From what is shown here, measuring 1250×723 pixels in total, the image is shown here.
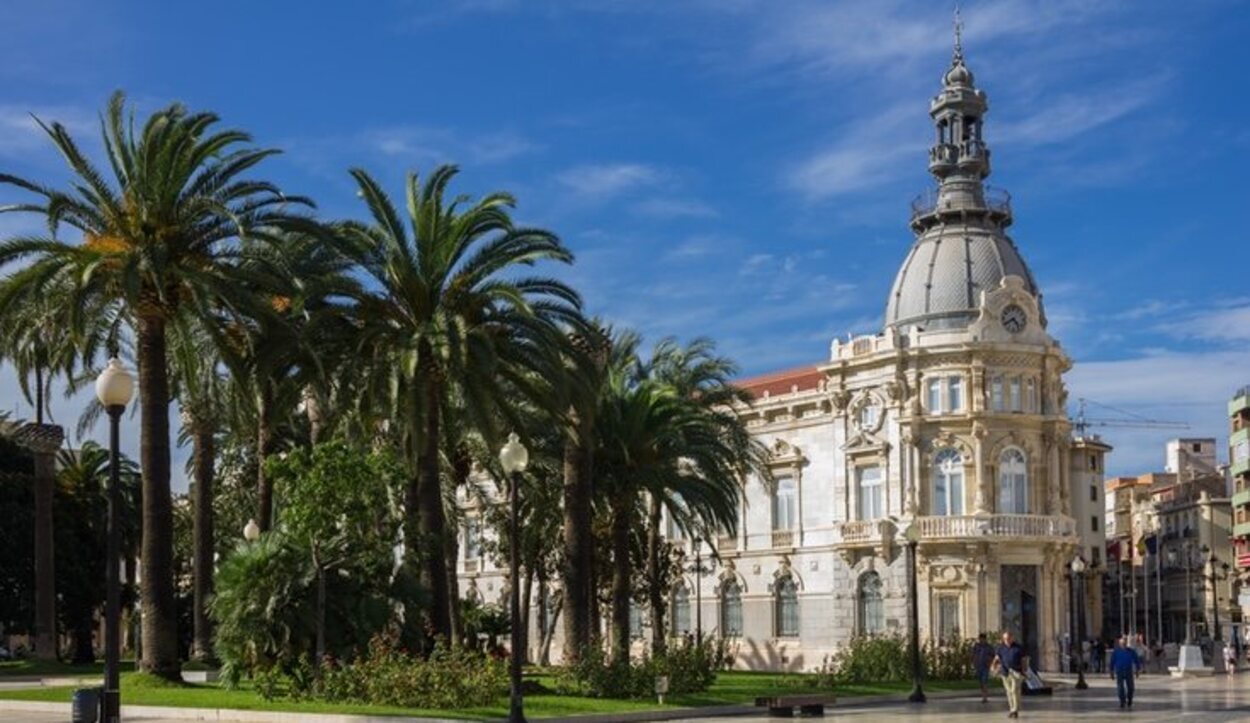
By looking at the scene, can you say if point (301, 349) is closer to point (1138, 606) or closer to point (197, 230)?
point (197, 230)

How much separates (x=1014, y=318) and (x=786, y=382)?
1236 centimetres

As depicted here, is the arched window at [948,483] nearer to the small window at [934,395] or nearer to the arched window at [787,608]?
the small window at [934,395]

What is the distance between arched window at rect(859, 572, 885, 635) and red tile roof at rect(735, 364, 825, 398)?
27.1 feet

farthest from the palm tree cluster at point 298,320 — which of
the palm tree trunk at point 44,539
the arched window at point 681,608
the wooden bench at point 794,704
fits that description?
the arched window at point 681,608

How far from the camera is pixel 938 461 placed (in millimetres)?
62406

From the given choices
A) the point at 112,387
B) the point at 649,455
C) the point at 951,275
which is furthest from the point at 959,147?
the point at 112,387

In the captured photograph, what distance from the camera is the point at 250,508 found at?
189 feet

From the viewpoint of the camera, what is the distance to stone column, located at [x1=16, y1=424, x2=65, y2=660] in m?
52.2

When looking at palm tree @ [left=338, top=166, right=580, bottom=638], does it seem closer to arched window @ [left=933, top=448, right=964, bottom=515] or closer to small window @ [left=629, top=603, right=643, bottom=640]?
arched window @ [left=933, top=448, right=964, bottom=515]

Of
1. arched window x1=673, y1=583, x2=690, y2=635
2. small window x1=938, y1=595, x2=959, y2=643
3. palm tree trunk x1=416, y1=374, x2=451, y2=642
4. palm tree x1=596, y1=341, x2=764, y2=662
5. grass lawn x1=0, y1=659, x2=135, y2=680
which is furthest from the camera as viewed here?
arched window x1=673, y1=583, x2=690, y2=635

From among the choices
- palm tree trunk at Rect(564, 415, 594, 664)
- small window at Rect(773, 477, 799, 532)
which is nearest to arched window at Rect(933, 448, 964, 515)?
small window at Rect(773, 477, 799, 532)

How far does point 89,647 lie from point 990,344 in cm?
3493

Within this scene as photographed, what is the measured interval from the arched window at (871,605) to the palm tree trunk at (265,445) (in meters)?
24.9

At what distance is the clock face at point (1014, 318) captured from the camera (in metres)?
62.6
